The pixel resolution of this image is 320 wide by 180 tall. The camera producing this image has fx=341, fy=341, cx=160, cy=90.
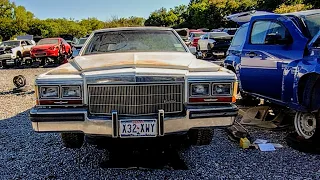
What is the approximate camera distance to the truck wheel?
390 centimetres

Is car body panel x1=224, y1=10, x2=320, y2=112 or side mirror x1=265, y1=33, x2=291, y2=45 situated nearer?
car body panel x1=224, y1=10, x2=320, y2=112

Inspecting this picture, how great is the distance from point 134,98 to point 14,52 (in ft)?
63.6

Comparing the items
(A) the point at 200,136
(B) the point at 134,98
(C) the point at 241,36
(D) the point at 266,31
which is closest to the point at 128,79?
(B) the point at 134,98

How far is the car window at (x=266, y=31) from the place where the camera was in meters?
5.08

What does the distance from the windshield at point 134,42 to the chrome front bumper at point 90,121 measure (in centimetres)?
163

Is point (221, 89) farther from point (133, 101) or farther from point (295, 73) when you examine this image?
point (295, 73)

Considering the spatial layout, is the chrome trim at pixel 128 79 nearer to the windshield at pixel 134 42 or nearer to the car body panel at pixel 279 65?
the windshield at pixel 134 42

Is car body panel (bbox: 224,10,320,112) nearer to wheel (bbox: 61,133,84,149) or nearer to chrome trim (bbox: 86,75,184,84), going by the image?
chrome trim (bbox: 86,75,184,84)

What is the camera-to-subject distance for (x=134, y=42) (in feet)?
16.4

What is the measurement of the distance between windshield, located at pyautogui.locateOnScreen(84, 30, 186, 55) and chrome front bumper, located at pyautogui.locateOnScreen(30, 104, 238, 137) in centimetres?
163

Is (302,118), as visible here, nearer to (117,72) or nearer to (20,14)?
(117,72)

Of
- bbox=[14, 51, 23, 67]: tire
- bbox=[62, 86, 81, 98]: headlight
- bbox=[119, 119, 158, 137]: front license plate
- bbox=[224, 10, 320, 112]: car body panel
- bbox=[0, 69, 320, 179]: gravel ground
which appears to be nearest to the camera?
bbox=[119, 119, 158, 137]: front license plate

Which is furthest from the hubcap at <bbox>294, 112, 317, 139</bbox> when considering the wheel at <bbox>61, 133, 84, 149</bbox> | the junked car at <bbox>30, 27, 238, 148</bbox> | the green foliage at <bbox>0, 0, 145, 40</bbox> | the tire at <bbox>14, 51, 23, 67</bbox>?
the green foliage at <bbox>0, 0, 145, 40</bbox>

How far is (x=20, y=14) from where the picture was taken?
153ft
